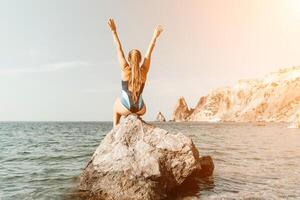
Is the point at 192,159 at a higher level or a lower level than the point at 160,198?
higher

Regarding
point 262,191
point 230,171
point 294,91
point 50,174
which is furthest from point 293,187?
point 294,91

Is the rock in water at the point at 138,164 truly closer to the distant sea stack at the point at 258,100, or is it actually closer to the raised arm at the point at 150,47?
the raised arm at the point at 150,47

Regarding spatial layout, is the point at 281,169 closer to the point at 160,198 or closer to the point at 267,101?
the point at 160,198

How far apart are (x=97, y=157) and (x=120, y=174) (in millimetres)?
1013

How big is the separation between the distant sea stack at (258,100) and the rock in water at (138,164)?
117778 mm

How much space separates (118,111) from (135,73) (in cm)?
148

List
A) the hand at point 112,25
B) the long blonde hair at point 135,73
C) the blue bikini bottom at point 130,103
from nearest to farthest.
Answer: the long blonde hair at point 135,73 → the hand at point 112,25 → the blue bikini bottom at point 130,103

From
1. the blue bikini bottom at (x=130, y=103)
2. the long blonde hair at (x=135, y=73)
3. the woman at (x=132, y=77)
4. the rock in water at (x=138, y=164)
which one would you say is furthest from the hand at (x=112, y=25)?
the rock in water at (x=138, y=164)

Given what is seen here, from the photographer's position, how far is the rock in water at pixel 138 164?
28.3 feet

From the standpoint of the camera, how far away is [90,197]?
9.12m

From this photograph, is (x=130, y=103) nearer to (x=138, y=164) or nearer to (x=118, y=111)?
(x=118, y=111)

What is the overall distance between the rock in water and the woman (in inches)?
14.0

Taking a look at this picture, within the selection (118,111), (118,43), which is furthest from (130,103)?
(118,43)

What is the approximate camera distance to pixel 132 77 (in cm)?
928
